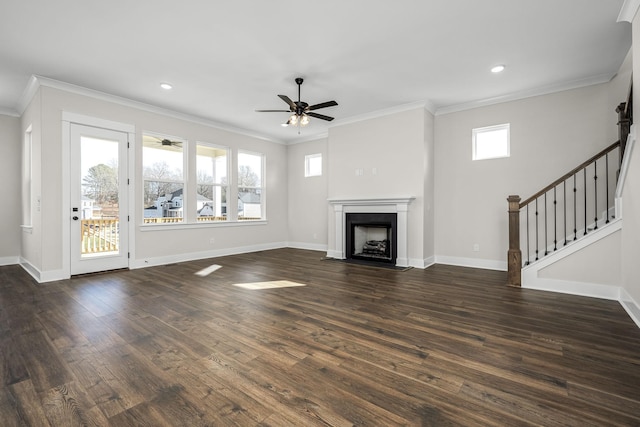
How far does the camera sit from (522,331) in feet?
8.21

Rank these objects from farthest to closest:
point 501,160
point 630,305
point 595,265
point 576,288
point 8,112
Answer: point 8,112 → point 501,160 → point 576,288 → point 595,265 → point 630,305

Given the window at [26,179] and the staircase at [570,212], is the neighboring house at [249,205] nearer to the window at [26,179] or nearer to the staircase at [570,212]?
the window at [26,179]

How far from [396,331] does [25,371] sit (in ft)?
8.65

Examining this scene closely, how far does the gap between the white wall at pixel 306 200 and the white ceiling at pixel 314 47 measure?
2.63m

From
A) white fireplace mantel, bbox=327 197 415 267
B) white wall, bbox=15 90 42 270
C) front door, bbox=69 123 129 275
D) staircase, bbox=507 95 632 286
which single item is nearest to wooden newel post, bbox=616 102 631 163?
staircase, bbox=507 95 632 286

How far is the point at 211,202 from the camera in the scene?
6.49 m

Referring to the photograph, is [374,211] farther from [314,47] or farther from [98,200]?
[98,200]

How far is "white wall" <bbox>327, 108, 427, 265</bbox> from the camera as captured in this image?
5.27 metres

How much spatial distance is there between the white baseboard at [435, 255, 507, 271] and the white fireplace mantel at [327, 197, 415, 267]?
2.73ft

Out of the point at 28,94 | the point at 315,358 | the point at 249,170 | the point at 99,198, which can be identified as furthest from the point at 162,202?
the point at 315,358

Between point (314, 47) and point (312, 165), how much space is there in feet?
14.3

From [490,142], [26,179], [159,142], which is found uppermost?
[159,142]

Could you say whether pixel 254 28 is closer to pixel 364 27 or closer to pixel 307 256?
pixel 364 27

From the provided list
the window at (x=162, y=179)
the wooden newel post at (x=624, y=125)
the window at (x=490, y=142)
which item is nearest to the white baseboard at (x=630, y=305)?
the wooden newel post at (x=624, y=125)
